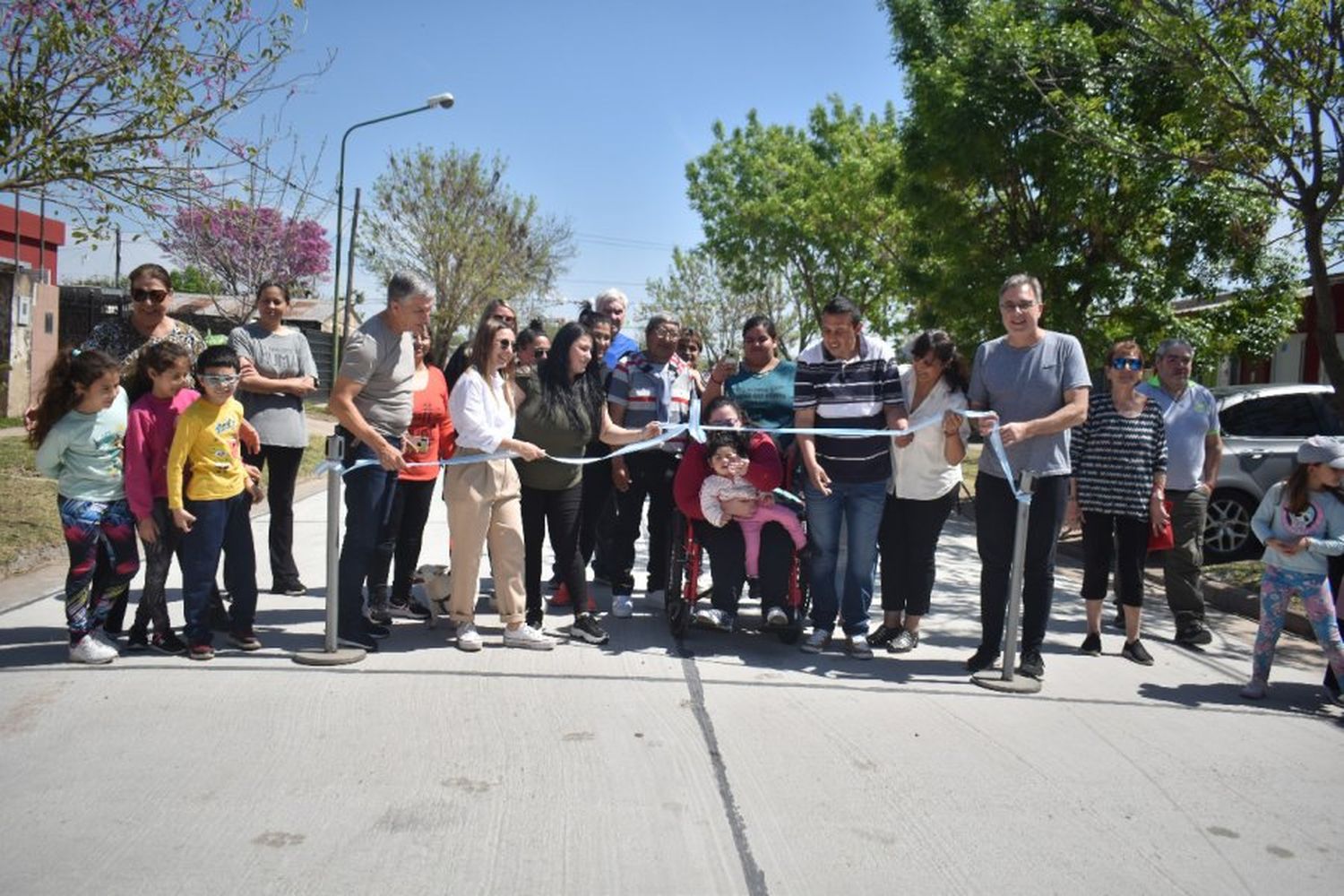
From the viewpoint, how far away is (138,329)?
18.9 feet

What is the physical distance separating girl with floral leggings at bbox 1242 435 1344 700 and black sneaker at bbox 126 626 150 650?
18.9 ft

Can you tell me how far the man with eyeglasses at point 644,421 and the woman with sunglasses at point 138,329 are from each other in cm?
253

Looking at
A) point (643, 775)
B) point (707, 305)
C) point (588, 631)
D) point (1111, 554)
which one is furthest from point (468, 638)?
point (707, 305)

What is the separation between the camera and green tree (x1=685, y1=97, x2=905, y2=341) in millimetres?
24938

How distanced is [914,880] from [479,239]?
1201 inches

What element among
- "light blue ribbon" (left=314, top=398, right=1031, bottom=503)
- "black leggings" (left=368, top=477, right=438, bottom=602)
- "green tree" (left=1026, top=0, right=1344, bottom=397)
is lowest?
"black leggings" (left=368, top=477, right=438, bottom=602)

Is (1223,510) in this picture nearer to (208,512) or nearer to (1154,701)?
(1154,701)

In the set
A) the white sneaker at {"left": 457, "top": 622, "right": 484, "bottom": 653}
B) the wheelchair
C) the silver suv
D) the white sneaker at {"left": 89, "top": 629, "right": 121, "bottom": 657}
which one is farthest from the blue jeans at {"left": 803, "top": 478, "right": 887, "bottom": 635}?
the silver suv

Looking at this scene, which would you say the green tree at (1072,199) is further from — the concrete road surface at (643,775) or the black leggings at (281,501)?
the black leggings at (281,501)

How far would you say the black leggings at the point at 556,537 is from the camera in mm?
5957

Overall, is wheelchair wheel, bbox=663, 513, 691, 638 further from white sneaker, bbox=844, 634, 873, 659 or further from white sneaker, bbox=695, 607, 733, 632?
white sneaker, bbox=844, 634, 873, 659

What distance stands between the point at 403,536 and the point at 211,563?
1.38 meters

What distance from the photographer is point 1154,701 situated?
209 inches

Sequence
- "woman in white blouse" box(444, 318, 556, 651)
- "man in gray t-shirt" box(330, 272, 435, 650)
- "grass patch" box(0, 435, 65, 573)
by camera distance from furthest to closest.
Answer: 1. "grass patch" box(0, 435, 65, 573)
2. "woman in white blouse" box(444, 318, 556, 651)
3. "man in gray t-shirt" box(330, 272, 435, 650)
